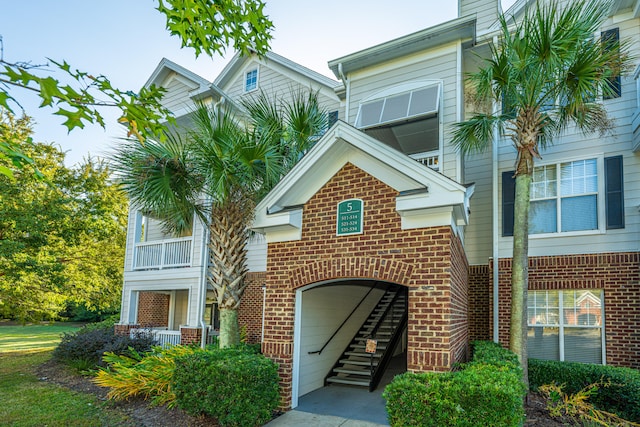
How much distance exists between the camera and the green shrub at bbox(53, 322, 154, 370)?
11906mm

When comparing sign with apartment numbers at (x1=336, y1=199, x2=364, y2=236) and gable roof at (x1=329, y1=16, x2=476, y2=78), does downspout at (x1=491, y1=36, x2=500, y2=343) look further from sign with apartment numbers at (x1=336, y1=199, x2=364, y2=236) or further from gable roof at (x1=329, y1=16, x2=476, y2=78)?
sign with apartment numbers at (x1=336, y1=199, x2=364, y2=236)

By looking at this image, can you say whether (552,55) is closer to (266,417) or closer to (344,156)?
(344,156)

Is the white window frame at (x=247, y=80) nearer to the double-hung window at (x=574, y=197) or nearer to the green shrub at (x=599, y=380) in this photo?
the double-hung window at (x=574, y=197)

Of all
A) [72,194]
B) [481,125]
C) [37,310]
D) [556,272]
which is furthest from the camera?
[72,194]

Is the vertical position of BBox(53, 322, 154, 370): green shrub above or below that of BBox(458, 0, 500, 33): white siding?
below

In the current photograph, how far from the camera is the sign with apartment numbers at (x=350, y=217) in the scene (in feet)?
23.9

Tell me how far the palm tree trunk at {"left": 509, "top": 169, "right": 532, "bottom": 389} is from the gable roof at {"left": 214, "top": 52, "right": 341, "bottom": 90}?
785 centimetres

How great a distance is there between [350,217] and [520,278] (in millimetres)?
3975

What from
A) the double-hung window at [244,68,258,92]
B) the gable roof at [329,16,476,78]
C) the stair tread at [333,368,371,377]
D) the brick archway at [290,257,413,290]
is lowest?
the stair tread at [333,368,371,377]

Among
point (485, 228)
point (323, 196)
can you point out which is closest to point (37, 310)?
point (323, 196)

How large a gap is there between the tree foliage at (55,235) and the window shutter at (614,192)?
11570mm

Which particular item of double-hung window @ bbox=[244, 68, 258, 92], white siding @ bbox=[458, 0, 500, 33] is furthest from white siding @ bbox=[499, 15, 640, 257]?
double-hung window @ bbox=[244, 68, 258, 92]

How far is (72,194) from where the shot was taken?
1631cm

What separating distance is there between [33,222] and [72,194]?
4323mm
